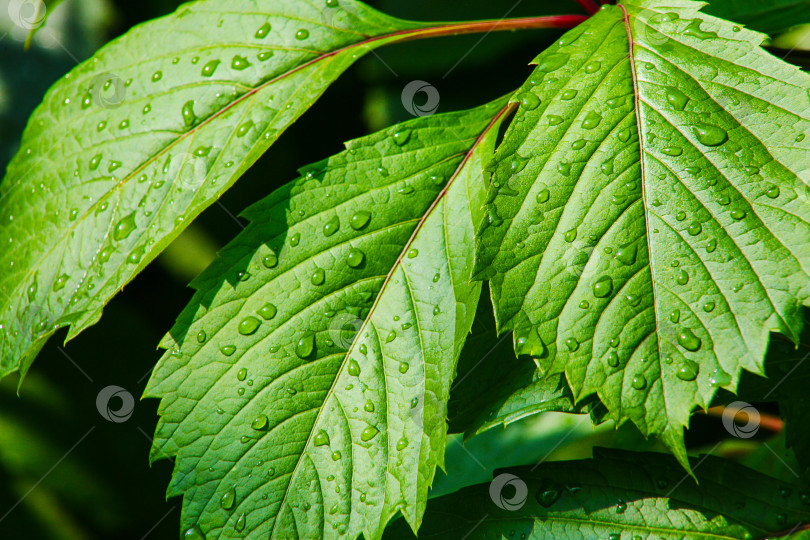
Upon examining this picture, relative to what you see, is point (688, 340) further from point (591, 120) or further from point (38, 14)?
point (38, 14)

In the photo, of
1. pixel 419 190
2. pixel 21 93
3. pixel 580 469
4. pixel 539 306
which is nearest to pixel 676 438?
pixel 539 306

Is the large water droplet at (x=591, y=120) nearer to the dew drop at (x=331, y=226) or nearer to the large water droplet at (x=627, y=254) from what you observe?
the large water droplet at (x=627, y=254)

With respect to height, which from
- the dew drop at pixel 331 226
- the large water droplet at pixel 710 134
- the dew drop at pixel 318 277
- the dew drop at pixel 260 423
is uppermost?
the large water droplet at pixel 710 134

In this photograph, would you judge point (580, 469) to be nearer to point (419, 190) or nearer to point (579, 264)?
point (579, 264)

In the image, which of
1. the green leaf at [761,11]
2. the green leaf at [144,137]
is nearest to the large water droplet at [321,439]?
the green leaf at [144,137]

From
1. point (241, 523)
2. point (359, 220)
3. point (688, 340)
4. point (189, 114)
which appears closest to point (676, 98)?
point (688, 340)

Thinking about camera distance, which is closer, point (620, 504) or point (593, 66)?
point (593, 66)

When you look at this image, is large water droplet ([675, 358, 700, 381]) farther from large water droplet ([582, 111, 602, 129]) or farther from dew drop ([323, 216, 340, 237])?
dew drop ([323, 216, 340, 237])
